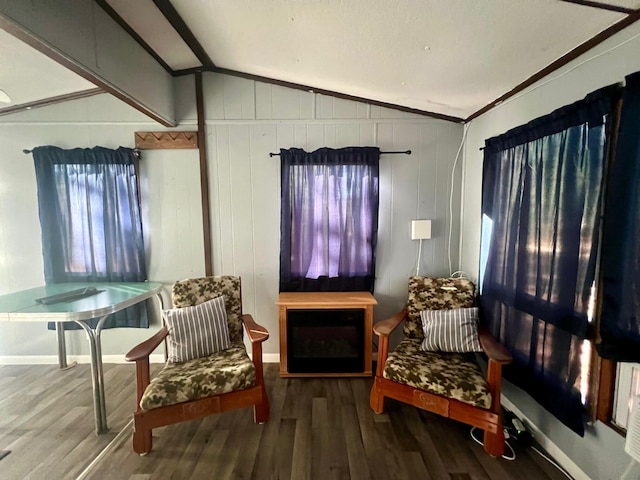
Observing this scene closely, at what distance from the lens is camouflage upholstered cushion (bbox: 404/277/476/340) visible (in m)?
2.33

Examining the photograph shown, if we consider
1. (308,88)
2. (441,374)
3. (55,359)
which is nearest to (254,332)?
(441,374)

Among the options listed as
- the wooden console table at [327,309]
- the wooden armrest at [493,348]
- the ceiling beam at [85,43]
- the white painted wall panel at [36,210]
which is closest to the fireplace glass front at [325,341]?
the wooden console table at [327,309]

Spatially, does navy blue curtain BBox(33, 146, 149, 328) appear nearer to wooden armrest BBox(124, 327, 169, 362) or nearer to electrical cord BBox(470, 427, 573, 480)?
wooden armrest BBox(124, 327, 169, 362)

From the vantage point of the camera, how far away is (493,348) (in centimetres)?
183

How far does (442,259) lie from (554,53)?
1.72 metres

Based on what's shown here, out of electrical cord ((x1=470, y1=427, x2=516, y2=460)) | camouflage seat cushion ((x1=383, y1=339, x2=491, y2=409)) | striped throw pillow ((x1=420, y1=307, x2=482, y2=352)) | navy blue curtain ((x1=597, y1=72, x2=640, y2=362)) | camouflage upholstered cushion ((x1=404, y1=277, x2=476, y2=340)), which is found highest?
navy blue curtain ((x1=597, y1=72, x2=640, y2=362))

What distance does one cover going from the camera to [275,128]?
2.65 m

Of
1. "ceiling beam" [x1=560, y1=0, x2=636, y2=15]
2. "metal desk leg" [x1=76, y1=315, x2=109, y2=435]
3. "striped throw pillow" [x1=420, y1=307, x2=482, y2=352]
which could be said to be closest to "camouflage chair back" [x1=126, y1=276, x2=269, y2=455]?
"metal desk leg" [x1=76, y1=315, x2=109, y2=435]

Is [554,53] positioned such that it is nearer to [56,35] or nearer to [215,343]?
[56,35]

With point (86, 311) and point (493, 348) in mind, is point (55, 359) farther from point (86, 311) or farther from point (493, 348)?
point (493, 348)

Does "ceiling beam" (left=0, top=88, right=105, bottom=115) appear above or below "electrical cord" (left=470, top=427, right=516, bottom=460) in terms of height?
above

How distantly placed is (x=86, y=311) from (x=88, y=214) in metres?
1.17

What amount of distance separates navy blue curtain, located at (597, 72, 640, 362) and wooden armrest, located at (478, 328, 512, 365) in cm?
48

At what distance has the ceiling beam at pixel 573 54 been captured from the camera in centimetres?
126
